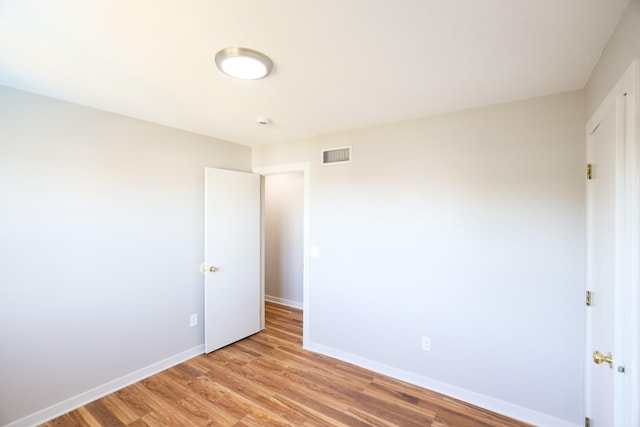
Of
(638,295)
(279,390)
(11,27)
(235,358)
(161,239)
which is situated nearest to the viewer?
(638,295)

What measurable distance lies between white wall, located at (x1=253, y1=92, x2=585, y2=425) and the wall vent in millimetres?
76

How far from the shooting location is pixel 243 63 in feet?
5.26

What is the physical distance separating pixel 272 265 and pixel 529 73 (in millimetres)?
4296

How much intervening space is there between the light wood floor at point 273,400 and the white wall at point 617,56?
2.30 metres

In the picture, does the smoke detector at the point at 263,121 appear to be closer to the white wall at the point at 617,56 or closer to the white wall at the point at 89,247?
the white wall at the point at 89,247

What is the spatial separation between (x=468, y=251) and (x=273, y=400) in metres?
2.05

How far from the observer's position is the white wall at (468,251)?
2.00m

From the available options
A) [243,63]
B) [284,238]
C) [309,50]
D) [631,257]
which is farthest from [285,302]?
[631,257]

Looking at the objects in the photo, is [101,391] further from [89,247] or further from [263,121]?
[263,121]

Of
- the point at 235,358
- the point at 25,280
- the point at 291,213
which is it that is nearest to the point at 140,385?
the point at 235,358

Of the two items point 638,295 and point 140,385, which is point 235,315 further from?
point 638,295

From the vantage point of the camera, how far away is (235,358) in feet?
9.89

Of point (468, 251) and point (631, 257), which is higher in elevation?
point (631, 257)

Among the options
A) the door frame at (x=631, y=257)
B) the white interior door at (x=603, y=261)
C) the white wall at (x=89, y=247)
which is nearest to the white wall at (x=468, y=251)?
the white interior door at (x=603, y=261)
